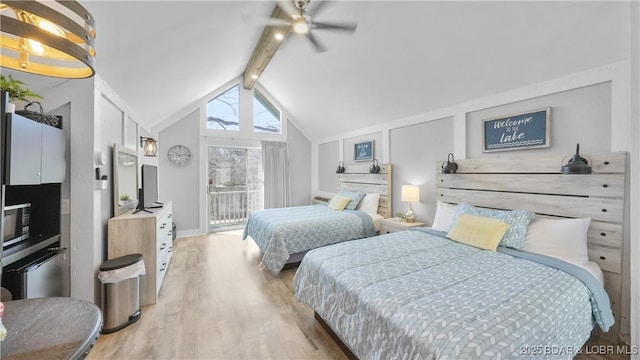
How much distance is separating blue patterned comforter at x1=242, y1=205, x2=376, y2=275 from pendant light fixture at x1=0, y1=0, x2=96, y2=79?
261cm

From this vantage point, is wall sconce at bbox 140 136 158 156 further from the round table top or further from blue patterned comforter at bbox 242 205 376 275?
the round table top

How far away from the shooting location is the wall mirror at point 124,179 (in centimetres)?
260

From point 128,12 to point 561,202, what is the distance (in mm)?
3808

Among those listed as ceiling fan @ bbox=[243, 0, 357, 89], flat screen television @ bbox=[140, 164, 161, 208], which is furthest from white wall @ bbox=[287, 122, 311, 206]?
flat screen television @ bbox=[140, 164, 161, 208]

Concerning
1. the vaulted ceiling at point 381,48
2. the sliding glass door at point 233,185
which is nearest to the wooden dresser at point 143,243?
the vaulted ceiling at point 381,48

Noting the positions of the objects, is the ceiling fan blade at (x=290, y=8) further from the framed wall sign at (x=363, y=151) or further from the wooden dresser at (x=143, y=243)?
the framed wall sign at (x=363, y=151)

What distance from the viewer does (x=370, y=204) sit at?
4.36 metres

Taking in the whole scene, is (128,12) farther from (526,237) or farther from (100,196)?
(526,237)

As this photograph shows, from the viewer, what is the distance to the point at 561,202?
7.42 feet

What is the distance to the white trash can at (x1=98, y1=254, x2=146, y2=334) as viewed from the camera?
2131mm

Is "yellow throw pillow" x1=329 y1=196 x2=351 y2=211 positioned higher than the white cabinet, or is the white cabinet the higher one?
the white cabinet

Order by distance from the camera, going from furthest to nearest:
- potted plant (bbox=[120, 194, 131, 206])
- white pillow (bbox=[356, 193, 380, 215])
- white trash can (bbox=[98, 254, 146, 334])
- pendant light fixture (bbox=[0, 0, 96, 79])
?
1. white pillow (bbox=[356, 193, 380, 215])
2. potted plant (bbox=[120, 194, 131, 206])
3. white trash can (bbox=[98, 254, 146, 334])
4. pendant light fixture (bbox=[0, 0, 96, 79])

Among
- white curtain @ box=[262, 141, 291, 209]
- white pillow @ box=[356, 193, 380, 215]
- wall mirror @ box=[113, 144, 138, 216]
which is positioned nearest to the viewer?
wall mirror @ box=[113, 144, 138, 216]

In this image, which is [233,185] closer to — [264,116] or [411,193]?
[264,116]
